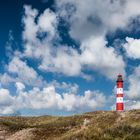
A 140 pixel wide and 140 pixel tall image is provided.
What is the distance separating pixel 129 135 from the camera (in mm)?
29172

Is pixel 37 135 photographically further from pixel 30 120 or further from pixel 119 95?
pixel 119 95

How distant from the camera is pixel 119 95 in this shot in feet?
281

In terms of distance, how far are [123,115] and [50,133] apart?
17210 millimetres

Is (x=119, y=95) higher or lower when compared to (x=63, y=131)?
higher

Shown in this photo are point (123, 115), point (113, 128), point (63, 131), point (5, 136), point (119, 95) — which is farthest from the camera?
point (119, 95)

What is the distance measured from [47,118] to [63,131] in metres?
33.2

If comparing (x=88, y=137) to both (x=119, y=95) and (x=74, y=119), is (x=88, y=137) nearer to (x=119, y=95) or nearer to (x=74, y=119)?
(x=74, y=119)

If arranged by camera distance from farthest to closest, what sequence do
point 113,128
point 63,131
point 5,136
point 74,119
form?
point 74,119, point 5,136, point 63,131, point 113,128

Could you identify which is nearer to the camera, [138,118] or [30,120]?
[138,118]

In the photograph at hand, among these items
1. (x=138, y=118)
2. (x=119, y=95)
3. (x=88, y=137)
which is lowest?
(x=88, y=137)

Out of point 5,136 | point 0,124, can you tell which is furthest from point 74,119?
point 5,136

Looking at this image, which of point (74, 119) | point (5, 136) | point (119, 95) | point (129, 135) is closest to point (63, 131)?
point (5, 136)

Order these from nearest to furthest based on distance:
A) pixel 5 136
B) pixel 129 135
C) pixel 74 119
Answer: pixel 129 135
pixel 5 136
pixel 74 119

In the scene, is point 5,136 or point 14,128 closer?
point 5,136
